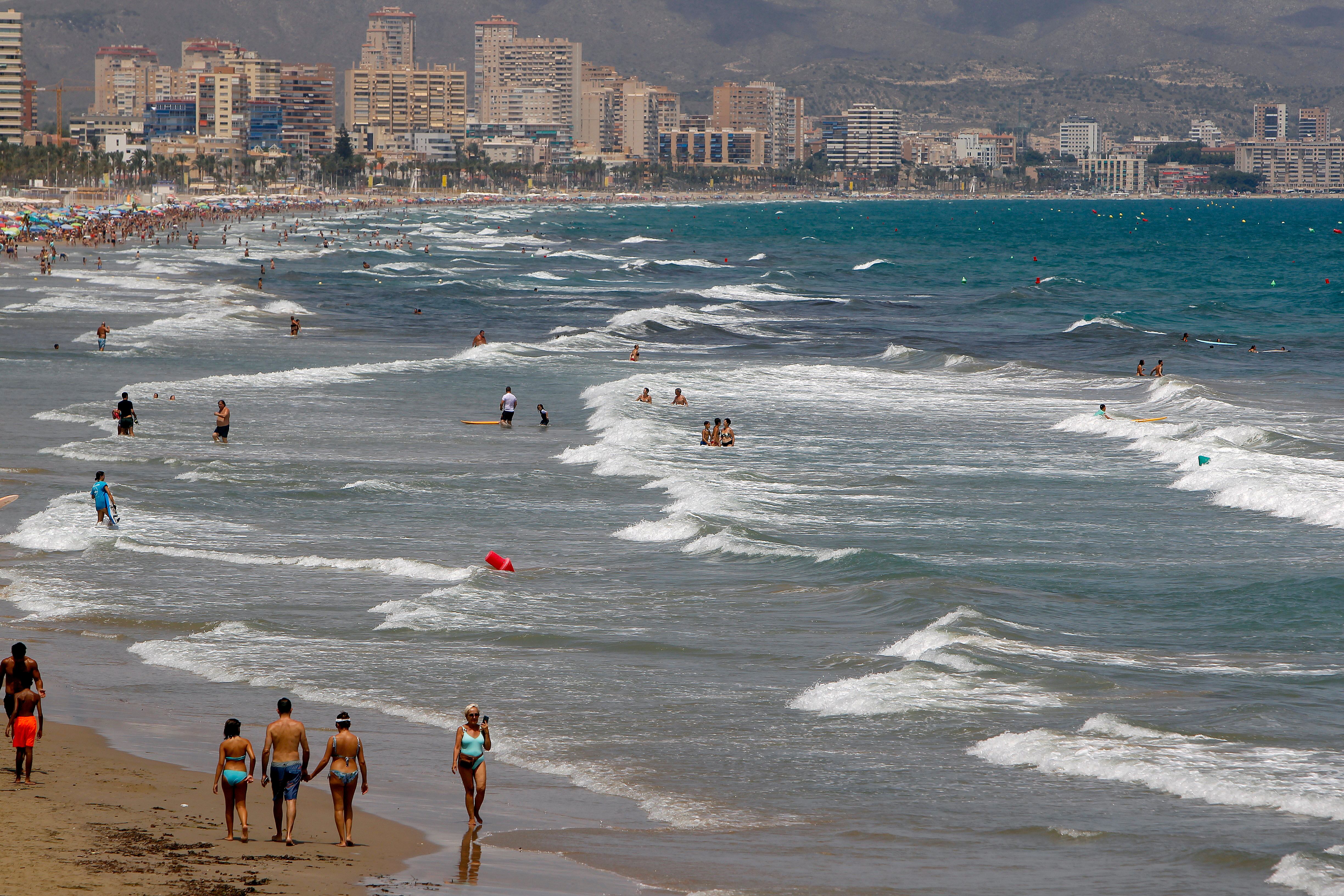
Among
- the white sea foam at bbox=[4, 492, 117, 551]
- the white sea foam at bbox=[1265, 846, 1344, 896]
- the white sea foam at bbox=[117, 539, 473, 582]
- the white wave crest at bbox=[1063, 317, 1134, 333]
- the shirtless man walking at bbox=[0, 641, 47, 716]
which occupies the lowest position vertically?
the white sea foam at bbox=[1265, 846, 1344, 896]

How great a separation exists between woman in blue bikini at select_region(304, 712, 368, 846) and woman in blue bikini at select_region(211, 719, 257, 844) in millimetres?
490

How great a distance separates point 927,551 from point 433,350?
110 ft

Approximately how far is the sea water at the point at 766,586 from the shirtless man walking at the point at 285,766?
1371 millimetres

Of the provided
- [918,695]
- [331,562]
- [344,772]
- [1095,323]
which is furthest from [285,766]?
[1095,323]

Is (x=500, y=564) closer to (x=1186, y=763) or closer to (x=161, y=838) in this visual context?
(x=161, y=838)

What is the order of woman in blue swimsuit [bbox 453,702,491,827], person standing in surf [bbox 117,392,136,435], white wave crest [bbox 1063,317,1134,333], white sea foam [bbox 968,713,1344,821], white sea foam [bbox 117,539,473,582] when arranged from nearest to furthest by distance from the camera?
1. woman in blue swimsuit [bbox 453,702,491,827]
2. white sea foam [bbox 968,713,1344,821]
3. white sea foam [bbox 117,539,473,582]
4. person standing in surf [bbox 117,392,136,435]
5. white wave crest [bbox 1063,317,1134,333]

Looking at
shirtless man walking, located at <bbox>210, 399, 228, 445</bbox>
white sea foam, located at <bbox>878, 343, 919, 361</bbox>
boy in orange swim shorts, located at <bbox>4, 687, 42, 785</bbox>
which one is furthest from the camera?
white sea foam, located at <bbox>878, 343, 919, 361</bbox>

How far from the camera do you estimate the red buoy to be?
2138 centimetres

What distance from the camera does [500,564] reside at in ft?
70.2

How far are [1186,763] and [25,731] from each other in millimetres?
10372

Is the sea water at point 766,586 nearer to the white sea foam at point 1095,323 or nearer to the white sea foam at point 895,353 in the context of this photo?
the white sea foam at point 895,353

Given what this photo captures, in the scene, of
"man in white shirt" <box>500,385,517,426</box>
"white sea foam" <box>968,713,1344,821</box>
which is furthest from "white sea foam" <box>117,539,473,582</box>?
"man in white shirt" <box>500,385,517,426</box>

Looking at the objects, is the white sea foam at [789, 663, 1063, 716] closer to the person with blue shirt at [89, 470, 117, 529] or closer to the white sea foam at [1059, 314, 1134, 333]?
the person with blue shirt at [89, 470, 117, 529]

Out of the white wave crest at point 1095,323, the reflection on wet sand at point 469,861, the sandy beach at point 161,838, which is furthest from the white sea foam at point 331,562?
the white wave crest at point 1095,323
